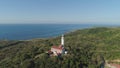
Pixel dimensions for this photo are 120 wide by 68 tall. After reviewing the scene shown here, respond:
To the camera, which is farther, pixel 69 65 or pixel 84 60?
pixel 84 60

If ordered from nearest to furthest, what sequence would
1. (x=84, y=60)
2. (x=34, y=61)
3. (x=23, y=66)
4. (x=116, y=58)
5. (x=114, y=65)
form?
(x=23, y=66) → (x=34, y=61) → (x=84, y=60) → (x=114, y=65) → (x=116, y=58)

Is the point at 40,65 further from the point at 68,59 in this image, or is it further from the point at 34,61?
the point at 68,59

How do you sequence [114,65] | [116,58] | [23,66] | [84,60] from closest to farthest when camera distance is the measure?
1. [23,66]
2. [84,60]
3. [114,65]
4. [116,58]

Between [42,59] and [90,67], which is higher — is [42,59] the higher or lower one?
the higher one

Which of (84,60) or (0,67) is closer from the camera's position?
(0,67)

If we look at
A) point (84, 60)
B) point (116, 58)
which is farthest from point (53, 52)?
point (116, 58)

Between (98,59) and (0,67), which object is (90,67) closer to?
(98,59)

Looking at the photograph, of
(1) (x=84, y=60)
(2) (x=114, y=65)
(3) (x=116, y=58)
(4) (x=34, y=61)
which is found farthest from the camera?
(3) (x=116, y=58)

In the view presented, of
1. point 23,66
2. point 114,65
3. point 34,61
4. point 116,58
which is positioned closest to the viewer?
point 23,66

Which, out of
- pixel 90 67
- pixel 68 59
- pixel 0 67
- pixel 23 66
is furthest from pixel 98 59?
pixel 0 67
